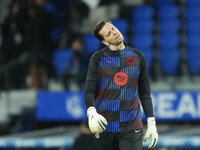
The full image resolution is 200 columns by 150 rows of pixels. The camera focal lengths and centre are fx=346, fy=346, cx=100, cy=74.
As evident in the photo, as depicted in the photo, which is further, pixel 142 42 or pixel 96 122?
pixel 142 42

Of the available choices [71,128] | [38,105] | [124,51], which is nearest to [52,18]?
[38,105]

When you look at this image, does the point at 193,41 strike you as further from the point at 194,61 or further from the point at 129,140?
the point at 129,140

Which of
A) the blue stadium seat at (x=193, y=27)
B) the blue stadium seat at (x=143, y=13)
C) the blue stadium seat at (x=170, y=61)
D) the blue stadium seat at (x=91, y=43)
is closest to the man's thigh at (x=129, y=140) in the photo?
the blue stadium seat at (x=170, y=61)

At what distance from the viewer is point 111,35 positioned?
237cm

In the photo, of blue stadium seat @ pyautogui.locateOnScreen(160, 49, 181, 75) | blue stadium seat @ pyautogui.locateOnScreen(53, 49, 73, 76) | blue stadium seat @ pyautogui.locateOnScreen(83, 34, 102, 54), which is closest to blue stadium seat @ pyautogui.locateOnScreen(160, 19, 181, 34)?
blue stadium seat @ pyautogui.locateOnScreen(160, 49, 181, 75)

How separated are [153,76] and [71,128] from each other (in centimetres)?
138

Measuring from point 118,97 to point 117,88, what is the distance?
0.20ft

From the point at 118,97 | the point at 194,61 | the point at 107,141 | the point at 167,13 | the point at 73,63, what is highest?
the point at 167,13

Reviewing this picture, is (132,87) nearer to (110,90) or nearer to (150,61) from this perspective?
(110,90)

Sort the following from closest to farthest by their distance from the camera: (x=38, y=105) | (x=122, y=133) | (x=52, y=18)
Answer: (x=122, y=133) < (x=38, y=105) < (x=52, y=18)

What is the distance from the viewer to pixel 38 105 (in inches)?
200

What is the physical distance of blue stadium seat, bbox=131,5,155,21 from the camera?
5.51m

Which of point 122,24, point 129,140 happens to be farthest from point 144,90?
point 122,24

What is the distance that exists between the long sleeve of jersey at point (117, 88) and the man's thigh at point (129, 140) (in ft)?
0.12
